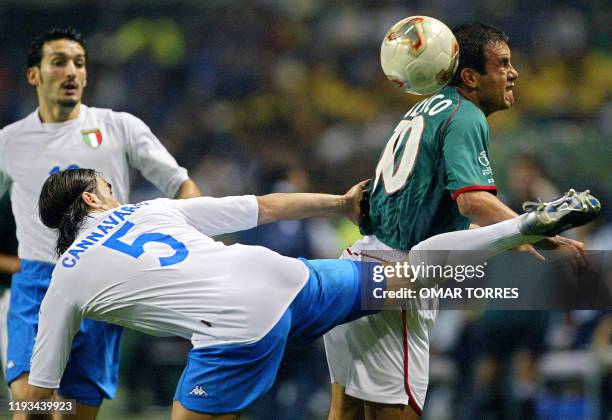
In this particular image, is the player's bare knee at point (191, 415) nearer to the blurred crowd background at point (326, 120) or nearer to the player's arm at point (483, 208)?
the player's arm at point (483, 208)

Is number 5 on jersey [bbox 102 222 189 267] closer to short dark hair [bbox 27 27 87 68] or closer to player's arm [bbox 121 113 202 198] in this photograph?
player's arm [bbox 121 113 202 198]

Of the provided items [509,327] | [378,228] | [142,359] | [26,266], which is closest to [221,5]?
[142,359]

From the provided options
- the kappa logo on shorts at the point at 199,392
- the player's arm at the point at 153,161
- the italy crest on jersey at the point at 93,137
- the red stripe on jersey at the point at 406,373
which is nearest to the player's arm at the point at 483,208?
the red stripe on jersey at the point at 406,373

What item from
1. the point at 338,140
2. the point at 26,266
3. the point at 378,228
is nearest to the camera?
the point at 378,228

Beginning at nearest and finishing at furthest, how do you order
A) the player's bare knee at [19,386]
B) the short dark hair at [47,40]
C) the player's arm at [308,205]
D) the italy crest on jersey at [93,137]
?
the player's arm at [308,205] < the player's bare knee at [19,386] < the italy crest on jersey at [93,137] < the short dark hair at [47,40]

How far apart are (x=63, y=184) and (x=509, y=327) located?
3.68 metres

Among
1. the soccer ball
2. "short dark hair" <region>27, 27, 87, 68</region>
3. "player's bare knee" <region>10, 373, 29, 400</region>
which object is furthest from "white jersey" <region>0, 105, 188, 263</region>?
the soccer ball

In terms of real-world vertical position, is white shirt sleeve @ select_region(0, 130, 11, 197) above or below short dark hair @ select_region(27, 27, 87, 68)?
below

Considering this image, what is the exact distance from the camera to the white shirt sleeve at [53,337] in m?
3.46

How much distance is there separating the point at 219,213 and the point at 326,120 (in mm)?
6204

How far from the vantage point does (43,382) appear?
3.58m

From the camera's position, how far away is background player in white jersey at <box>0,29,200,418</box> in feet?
14.9

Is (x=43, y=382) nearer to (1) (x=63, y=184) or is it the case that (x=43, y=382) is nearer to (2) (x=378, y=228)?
(1) (x=63, y=184)

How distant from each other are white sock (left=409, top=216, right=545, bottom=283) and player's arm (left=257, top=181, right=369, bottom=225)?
0.50 m
